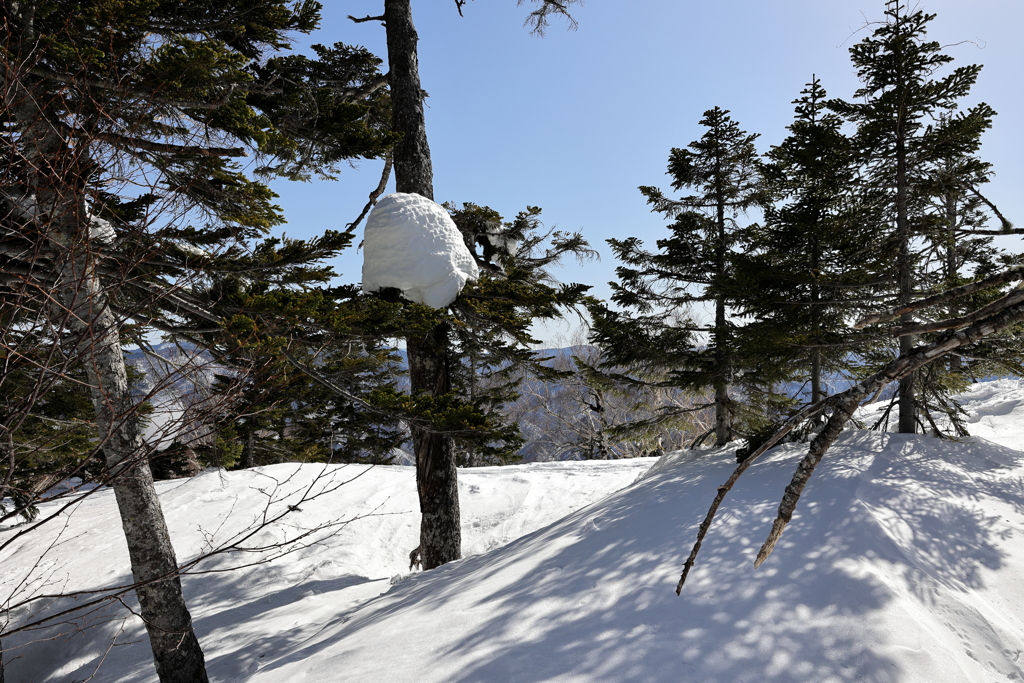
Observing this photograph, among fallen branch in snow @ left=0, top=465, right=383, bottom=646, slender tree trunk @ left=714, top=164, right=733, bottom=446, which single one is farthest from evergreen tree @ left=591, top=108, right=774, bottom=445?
fallen branch in snow @ left=0, top=465, right=383, bottom=646

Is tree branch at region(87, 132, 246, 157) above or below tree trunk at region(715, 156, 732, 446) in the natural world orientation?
above

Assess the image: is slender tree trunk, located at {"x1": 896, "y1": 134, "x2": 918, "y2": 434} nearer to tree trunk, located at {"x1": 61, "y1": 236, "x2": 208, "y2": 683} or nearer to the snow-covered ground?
the snow-covered ground

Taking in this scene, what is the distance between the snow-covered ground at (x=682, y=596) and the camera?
9.32 ft

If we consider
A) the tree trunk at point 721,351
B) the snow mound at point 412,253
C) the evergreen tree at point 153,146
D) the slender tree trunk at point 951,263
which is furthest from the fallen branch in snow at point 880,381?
the tree trunk at point 721,351

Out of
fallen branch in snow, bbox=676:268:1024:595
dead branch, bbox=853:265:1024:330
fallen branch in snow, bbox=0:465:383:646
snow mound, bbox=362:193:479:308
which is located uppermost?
snow mound, bbox=362:193:479:308

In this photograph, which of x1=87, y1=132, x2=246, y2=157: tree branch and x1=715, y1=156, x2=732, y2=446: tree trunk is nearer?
x1=87, y1=132, x2=246, y2=157: tree branch

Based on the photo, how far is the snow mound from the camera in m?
5.41

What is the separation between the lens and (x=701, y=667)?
2.74 m

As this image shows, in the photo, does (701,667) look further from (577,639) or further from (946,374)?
(946,374)

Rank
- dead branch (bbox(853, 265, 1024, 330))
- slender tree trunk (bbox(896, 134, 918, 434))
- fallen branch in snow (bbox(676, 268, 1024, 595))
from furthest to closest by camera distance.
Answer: slender tree trunk (bbox(896, 134, 918, 434)), dead branch (bbox(853, 265, 1024, 330)), fallen branch in snow (bbox(676, 268, 1024, 595))

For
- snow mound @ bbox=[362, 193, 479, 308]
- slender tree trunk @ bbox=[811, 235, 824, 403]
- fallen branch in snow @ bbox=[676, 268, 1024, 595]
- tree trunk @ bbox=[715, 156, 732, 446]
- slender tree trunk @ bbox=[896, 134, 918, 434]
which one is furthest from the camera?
tree trunk @ bbox=[715, 156, 732, 446]

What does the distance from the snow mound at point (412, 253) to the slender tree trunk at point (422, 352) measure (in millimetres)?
815

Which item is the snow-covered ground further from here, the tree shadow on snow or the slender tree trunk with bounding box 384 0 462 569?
the slender tree trunk with bounding box 384 0 462 569

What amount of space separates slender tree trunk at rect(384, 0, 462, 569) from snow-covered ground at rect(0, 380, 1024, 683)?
2.42 ft
